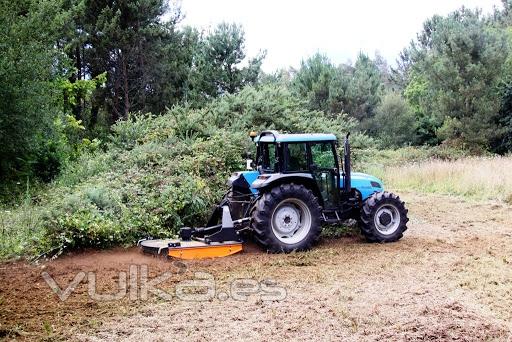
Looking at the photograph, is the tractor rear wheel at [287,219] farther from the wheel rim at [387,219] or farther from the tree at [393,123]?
the tree at [393,123]

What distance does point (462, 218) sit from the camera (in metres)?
10.6

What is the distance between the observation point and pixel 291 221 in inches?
300

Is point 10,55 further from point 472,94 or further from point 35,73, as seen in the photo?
point 472,94

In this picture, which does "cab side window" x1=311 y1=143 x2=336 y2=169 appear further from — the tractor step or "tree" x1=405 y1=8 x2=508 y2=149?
"tree" x1=405 y1=8 x2=508 y2=149

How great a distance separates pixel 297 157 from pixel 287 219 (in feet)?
3.05

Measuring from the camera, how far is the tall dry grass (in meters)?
13.8

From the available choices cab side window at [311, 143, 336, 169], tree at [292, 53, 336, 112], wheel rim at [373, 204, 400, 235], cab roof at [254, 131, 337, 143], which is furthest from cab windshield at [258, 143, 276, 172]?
tree at [292, 53, 336, 112]

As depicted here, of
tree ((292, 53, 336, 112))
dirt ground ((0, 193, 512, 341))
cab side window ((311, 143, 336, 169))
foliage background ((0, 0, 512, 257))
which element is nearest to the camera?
dirt ground ((0, 193, 512, 341))

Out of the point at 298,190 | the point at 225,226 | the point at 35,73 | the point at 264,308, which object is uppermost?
the point at 35,73

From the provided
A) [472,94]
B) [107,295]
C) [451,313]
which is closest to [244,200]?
[107,295]

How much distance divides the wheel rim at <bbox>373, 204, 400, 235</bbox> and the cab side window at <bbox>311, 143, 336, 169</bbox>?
1.07 metres

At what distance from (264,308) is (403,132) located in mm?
23818

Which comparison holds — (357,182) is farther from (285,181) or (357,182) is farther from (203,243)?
(203,243)

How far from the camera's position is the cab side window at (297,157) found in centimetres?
773
